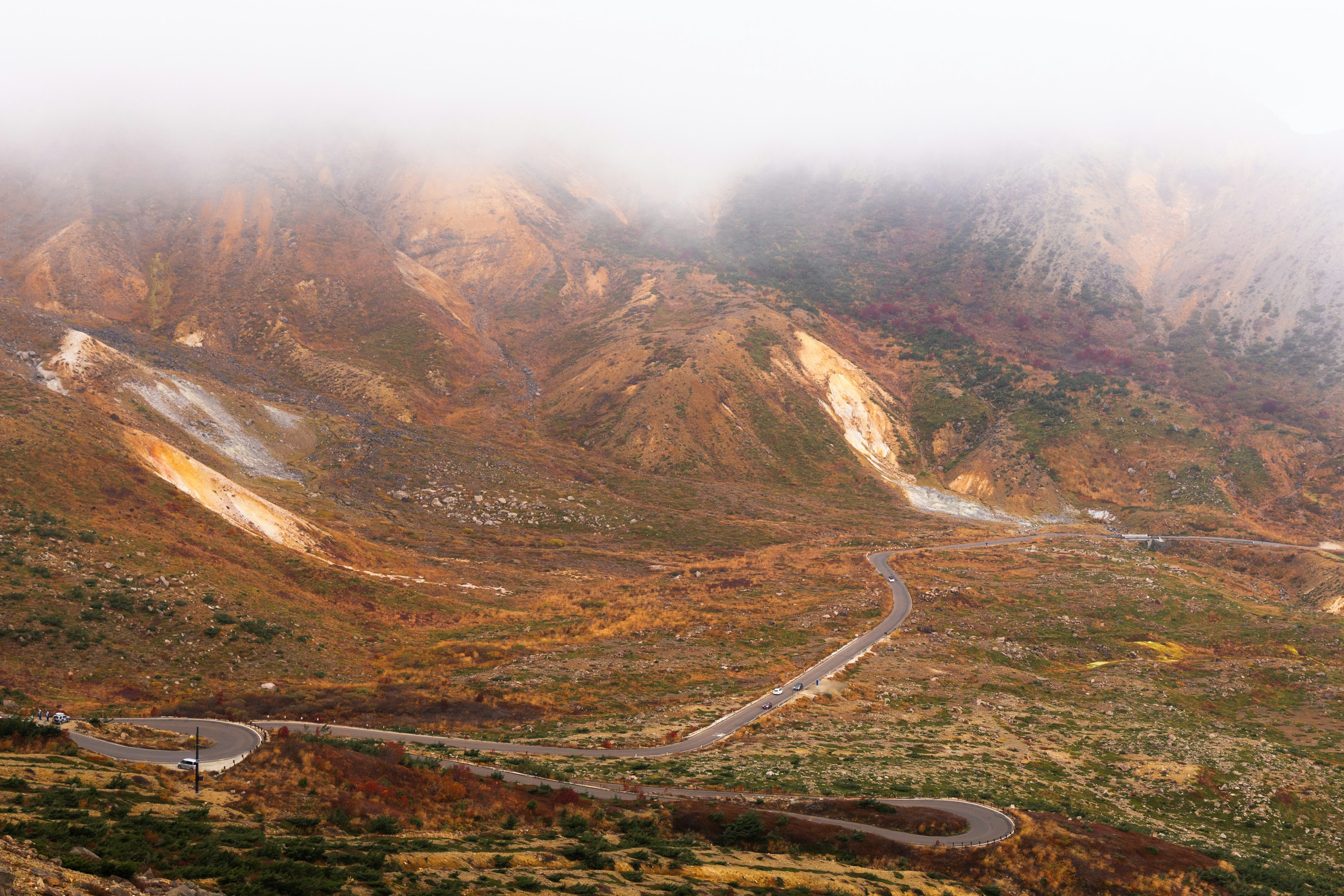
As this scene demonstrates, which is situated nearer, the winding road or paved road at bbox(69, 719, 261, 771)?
paved road at bbox(69, 719, 261, 771)

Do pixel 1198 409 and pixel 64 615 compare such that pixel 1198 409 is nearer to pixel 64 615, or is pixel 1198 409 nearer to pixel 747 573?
pixel 747 573

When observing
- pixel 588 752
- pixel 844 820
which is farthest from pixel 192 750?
pixel 844 820

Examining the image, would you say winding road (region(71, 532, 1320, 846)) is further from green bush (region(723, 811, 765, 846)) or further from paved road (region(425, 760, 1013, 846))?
green bush (region(723, 811, 765, 846))

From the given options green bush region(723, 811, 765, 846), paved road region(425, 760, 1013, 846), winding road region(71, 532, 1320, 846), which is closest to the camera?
green bush region(723, 811, 765, 846)

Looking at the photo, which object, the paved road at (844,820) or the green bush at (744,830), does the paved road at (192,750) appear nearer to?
the paved road at (844,820)

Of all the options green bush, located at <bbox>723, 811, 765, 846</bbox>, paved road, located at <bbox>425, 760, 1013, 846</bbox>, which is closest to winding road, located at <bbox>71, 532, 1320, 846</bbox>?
paved road, located at <bbox>425, 760, 1013, 846</bbox>

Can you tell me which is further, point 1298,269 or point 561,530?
point 1298,269

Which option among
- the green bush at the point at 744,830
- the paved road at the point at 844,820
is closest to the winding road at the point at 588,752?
the paved road at the point at 844,820

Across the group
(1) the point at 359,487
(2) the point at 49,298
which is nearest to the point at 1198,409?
(1) the point at 359,487
